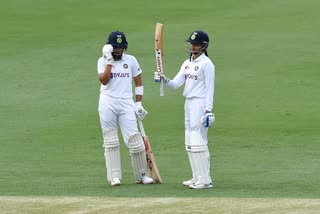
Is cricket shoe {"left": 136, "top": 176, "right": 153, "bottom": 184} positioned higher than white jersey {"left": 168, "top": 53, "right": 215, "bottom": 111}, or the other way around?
white jersey {"left": 168, "top": 53, "right": 215, "bottom": 111}

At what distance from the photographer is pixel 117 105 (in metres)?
12.9

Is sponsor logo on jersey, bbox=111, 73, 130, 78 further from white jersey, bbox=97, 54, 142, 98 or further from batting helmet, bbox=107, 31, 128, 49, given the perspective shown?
batting helmet, bbox=107, 31, 128, 49

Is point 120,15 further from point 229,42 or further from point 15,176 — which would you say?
point 15,176

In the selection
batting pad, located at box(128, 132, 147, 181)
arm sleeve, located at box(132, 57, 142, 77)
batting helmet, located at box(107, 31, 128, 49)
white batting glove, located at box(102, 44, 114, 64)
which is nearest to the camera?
white batting glove, located at box(102, 44, 114, 64)

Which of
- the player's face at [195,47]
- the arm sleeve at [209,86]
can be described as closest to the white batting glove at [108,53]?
the player's face at [195,47]

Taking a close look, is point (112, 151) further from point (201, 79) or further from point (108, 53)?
point (201, 79)

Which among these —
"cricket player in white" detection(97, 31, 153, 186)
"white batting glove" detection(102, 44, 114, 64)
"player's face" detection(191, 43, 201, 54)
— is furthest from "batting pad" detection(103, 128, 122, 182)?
"player's face" detection(191, 43, 201, 54)

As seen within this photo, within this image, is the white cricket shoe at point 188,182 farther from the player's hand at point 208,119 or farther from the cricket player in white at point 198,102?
the player's hand at point 208,119

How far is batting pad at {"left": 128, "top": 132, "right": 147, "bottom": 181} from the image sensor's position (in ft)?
42.4

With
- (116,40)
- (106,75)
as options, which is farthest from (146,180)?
(116,40)

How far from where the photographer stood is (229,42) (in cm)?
2848

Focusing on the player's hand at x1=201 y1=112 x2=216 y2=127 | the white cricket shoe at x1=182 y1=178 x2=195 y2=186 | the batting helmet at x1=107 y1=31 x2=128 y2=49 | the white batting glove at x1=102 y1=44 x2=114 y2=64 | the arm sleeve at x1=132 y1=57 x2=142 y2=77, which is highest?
the batting helmet at x1=107 y1=31 x2=128 y2=49

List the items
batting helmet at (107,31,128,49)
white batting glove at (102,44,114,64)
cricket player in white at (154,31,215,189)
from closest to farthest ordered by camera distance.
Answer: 1. cricket player in white at (154,31,215,189)
2. white batting glove at (102,44,114,64)
3. batting helmet at (107,31,128,49)

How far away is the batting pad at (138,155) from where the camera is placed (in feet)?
42.4
